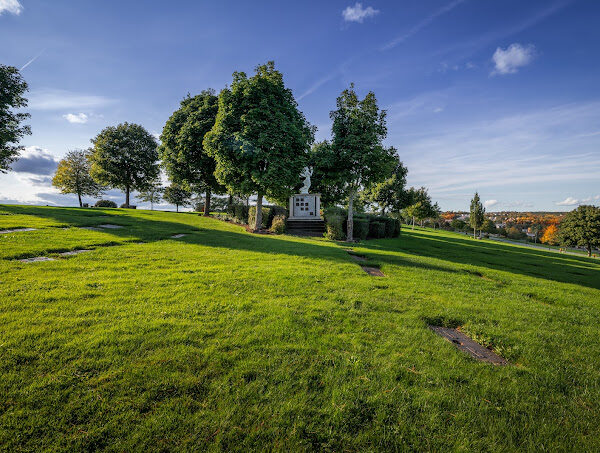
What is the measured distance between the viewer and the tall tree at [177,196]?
157 ft

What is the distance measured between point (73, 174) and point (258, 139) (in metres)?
43.3

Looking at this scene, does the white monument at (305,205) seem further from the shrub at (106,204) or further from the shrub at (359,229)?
the shrub at (106,204)

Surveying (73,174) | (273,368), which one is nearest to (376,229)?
(273,368)

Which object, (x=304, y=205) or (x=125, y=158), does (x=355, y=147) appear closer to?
(x=304, y=205)

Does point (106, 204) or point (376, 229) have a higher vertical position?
point (106, 204)

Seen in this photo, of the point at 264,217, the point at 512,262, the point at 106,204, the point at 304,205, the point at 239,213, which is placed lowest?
the point at 512,262

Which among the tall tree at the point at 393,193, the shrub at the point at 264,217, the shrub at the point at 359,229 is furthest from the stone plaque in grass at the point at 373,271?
the tall tree at the point at 393,193

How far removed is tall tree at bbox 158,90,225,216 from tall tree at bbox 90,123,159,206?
961cm

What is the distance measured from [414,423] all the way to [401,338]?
175cm

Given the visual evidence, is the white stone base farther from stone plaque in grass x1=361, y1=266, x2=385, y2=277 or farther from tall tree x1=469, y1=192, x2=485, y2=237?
tall tree x1=469, y1=192, x2=485, y2=237

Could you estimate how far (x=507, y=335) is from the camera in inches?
184

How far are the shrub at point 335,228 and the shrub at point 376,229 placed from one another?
539 cm

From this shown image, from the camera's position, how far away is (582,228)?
1618 inches

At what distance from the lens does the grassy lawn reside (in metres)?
2.36
